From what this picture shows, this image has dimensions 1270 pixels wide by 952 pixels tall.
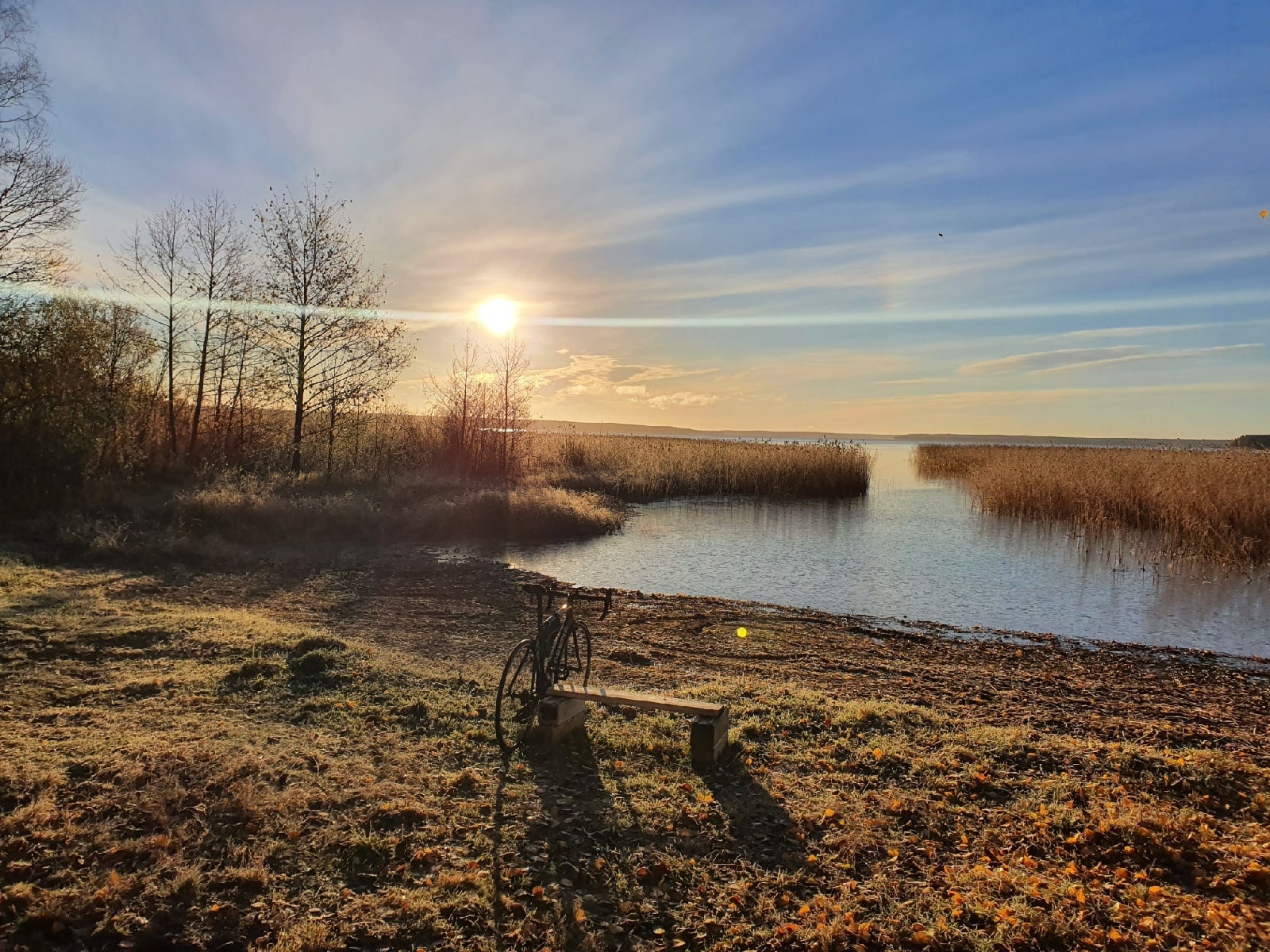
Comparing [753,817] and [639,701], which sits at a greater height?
[639,701]

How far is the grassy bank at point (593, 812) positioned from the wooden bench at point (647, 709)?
0.17 metres

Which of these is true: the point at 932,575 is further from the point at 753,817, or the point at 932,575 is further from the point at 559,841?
the point at 559,841

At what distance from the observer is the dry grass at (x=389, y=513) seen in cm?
1549

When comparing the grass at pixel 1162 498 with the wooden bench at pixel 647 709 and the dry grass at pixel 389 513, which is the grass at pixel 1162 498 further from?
the wooden bench at pixel 647 709

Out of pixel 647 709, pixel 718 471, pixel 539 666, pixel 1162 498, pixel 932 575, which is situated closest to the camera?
pixel 647 709

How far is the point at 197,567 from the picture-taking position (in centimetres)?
1255

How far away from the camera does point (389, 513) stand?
59.9 feet

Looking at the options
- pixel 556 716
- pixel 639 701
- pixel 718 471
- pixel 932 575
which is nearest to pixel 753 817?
pixel 639 701

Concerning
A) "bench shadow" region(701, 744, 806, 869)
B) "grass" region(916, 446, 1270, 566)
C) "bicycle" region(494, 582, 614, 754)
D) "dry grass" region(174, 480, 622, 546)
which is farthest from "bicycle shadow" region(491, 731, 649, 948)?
"grass" region(916, 446, 1270, 566)

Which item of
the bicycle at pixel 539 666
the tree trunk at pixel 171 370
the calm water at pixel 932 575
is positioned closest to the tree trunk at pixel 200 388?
the tree trunk at pixel 171 370

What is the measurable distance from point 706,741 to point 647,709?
0.63m

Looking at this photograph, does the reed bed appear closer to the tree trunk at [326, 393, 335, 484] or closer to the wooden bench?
the tree trunk at [326, 393, 335, 484]

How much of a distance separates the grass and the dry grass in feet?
41.5

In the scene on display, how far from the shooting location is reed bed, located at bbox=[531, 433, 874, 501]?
29.9 meters
